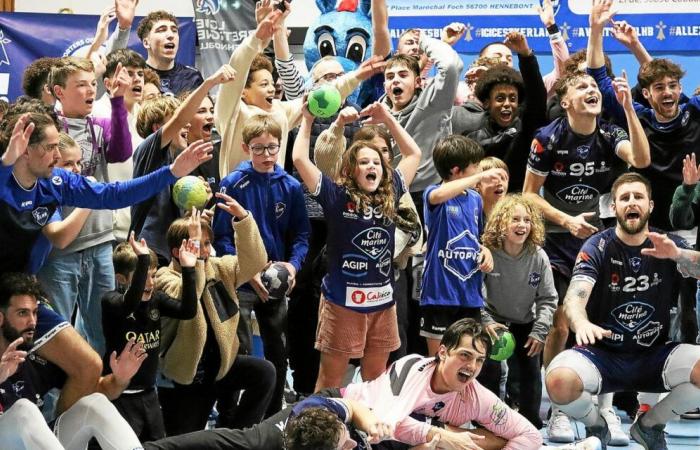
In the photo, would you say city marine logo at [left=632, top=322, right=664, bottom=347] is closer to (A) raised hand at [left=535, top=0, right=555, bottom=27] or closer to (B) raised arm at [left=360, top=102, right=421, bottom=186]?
(B) raised arm at [left=360, top=102, right=421, bottom=186]

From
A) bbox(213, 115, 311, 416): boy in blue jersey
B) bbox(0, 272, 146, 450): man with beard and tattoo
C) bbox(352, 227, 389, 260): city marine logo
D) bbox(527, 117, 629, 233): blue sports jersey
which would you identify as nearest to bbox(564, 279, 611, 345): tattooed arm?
bbox(527, 117, 629, 233): blue sports jersey

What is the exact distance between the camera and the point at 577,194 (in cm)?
746

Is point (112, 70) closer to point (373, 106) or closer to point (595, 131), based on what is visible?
point (373, 106)

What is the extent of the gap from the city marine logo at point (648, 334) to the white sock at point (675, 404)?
0.32 m

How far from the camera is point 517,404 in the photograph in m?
7.43

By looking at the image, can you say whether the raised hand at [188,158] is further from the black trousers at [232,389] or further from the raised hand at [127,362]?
the black trousers at [232,389]

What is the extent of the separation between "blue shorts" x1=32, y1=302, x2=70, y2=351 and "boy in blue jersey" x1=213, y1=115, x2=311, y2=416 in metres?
1.22

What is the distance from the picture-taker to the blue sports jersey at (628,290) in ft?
22.3

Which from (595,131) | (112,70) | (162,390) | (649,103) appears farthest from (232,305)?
(649,103)

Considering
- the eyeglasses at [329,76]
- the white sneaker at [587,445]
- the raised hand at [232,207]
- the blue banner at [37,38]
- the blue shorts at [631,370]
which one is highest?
the blue banner at [37,38]

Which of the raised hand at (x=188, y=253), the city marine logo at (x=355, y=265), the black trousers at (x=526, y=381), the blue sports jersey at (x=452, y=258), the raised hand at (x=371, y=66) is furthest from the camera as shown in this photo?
the raised hand at (x=371, y=66)

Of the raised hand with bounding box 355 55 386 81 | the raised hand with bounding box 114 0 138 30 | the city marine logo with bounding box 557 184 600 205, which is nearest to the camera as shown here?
the raised hand with bounding box 355 55 386 81

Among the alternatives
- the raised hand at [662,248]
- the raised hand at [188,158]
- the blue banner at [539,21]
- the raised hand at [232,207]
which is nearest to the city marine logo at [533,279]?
the raised hand at [662,248]

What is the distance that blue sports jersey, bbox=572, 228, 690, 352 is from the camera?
679cm
